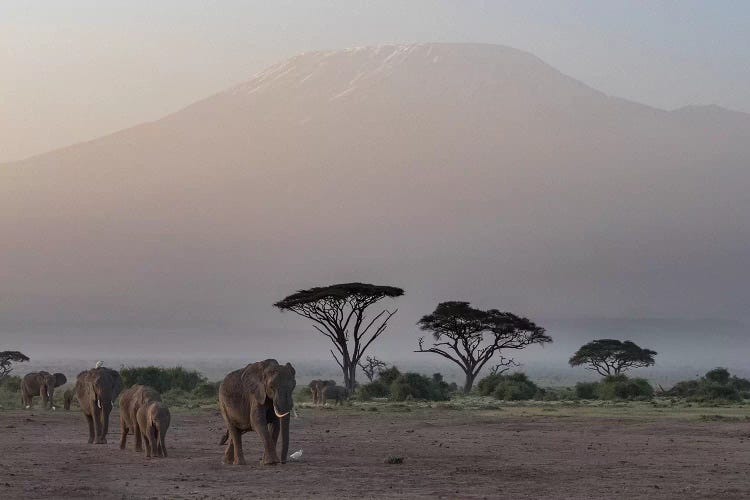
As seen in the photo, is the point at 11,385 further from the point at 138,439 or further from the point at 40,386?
the point at 138,439

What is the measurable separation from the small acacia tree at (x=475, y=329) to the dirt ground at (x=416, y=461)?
38.3 m

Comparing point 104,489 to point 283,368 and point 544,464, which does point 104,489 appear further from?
point 544,464

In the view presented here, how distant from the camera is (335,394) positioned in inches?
2286

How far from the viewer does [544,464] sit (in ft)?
86.0

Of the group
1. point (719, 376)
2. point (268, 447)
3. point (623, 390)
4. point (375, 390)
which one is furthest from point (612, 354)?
point (268, 447)

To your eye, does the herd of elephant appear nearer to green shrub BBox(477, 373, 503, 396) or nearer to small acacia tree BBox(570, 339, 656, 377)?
green shrub BBox(477, 373, 503, 396)

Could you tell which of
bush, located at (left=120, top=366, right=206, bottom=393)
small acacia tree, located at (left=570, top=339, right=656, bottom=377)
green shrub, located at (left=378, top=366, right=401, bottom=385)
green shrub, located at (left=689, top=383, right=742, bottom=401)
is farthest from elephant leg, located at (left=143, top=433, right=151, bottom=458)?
small acacia tree, located at (left=570, top=339, right=656, bottom=377)

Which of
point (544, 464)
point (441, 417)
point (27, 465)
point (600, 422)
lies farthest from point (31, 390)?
point (544, 464)

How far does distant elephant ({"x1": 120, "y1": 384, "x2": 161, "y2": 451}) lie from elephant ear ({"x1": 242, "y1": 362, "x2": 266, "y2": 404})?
3434 mm

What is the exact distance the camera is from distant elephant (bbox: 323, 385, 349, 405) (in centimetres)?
5750

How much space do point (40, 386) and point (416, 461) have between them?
29.0m

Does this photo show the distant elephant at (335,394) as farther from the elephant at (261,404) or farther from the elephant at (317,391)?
the elephant at (261,404)

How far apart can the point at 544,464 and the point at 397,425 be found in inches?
594

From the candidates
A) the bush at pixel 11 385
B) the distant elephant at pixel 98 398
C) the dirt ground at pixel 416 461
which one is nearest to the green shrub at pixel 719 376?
the dirt ground at pixel 416 461
